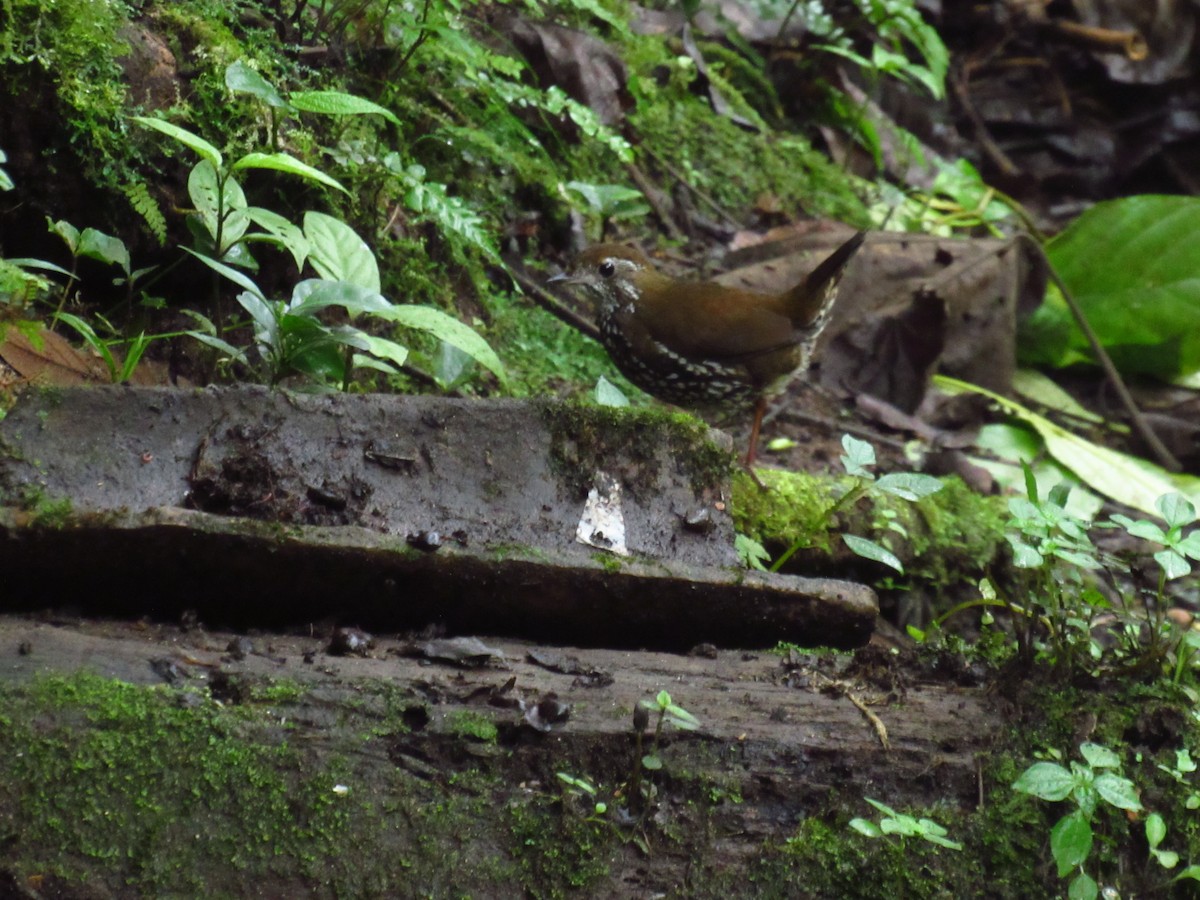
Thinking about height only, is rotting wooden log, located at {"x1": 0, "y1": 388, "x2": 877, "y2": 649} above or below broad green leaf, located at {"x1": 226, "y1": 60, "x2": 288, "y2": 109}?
below

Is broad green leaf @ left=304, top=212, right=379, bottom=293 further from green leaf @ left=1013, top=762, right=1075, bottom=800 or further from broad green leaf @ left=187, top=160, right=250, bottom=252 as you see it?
green leaf @ left=1013, top=762, right=1075, bottom=800

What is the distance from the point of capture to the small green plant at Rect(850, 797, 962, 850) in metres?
1.77

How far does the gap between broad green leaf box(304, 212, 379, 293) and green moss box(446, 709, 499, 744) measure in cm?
124

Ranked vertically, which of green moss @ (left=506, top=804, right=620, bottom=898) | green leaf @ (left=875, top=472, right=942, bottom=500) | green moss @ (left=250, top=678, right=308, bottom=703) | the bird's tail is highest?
green leaf @ (left=875, top=472, right=942, bottom=500)

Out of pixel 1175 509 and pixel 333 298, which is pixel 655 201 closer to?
pixel 333 298

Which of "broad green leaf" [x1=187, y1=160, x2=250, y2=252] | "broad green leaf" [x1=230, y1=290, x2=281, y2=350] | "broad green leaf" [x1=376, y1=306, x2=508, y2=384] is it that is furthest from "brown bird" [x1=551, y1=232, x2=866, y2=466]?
"broad green leaf" [x1=230, y1=290, x2=281, y2=350]

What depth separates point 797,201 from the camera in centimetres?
644

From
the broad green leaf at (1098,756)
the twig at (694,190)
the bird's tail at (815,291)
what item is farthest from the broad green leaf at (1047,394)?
the broad green leaf at (1098,756)

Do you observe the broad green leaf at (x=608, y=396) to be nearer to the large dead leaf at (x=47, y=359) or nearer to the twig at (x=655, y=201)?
the large dead leaf at (x=47, y=359)

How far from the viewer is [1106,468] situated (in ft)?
17.1

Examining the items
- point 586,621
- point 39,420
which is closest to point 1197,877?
point 586,621

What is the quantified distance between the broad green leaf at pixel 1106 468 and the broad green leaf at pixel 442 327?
3356mm

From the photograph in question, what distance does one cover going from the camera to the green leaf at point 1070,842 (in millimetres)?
1731

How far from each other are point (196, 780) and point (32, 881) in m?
0.23
